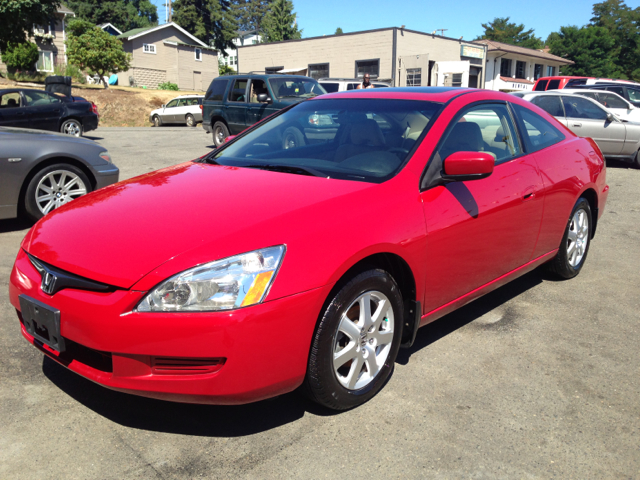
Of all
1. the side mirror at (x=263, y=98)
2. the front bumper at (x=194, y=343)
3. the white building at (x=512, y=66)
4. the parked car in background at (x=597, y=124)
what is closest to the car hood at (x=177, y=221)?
the front bumper at (x=194, y=343)

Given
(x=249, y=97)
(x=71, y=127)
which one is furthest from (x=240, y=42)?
(x=249, y=97)

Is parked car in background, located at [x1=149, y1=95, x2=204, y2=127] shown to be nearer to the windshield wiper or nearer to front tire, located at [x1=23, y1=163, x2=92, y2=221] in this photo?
front tire, located at [x1=23, y1=163, x2=92, y2=221]

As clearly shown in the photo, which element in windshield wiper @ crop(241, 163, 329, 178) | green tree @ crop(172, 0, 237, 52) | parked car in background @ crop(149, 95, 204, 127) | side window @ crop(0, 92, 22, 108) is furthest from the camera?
green tree @ crop(172, 0, 237, 52)

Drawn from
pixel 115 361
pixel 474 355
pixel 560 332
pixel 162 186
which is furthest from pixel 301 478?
pixel 560 332

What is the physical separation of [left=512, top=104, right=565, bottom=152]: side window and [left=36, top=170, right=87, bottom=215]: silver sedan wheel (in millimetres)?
4651

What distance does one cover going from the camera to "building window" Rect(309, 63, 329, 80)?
37656 mm

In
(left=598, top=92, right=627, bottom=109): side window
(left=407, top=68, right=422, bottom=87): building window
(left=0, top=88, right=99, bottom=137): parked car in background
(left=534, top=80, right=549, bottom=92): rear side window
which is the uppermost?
(left=407, top=68, right=422, bottom=87): building window

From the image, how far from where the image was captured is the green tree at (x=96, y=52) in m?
34.4

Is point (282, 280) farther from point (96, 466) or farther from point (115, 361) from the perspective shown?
point (96, 466)

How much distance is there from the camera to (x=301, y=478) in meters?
2.27

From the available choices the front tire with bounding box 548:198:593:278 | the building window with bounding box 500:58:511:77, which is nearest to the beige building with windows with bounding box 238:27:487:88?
the building window with bounding box 500:58:511:77

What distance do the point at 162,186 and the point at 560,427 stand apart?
8.11ft

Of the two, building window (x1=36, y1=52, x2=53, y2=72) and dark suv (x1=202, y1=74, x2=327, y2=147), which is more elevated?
building window (x1=36, y1=52, x2=53, y2=72)

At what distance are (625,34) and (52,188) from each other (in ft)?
290
